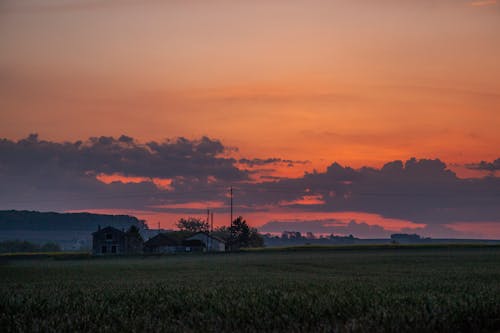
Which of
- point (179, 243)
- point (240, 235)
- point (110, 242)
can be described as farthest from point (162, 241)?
point (240, 235)

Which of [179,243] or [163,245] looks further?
[179,243]

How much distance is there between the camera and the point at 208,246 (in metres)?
168

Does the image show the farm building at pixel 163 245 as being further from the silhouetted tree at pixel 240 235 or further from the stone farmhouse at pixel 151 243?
the silhouetted tree at pixel 240 235

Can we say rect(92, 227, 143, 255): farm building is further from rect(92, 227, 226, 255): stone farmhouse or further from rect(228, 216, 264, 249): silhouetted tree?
rect(228, 216, 264, 249): silhouetted tree

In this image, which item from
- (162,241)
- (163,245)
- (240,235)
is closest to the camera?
(163,245)

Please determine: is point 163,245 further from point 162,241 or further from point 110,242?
point 110,242

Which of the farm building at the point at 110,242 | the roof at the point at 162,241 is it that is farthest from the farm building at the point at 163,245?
the farm building at the point at 110,242

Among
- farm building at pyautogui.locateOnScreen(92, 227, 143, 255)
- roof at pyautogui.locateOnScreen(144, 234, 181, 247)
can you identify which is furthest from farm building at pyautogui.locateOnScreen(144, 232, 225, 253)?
farm building at pyautogui.locateOnScreen(92, 227, 143, 255)

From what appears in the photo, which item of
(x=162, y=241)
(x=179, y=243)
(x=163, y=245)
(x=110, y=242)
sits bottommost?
(x=163, y=245)

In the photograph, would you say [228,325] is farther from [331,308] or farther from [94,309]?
[94,309]

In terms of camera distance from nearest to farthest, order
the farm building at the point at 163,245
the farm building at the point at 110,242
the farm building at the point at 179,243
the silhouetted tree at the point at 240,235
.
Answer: the farm building at the point at 110,242 < the farm building at the point at 163,245 < the farm building at the point at 179,243 < the silhouetted tree at the point at 240,235

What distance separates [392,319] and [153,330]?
233 inches

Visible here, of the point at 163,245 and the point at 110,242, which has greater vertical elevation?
the point at 110,242

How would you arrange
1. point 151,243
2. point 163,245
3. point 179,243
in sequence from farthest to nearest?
point 179,243 < point 151,243 < point 163,245
